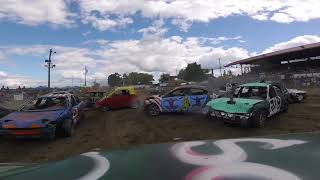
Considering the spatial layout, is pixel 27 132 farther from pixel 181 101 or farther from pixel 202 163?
pixel 202 163

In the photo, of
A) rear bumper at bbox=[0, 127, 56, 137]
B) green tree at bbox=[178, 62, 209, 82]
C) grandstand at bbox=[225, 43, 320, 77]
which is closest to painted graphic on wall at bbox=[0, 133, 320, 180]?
rear bumper at bbox=[0, 127, 56, 137]

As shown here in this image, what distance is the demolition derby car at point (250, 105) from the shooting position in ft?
41.5

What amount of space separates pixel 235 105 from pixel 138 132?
349 cm

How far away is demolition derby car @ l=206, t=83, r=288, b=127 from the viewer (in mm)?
12664

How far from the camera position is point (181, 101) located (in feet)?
55.2

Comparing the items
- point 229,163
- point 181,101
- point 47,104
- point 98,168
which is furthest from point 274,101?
point 98,168

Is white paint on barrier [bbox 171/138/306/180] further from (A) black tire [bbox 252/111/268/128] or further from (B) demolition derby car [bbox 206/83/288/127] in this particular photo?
(A) black tire [bbox 252/111/268/128]

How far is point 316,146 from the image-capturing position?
297 centimetres

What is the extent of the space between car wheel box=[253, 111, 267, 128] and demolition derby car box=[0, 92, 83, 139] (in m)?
6.09

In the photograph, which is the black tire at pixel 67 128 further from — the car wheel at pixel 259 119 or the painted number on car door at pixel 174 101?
the car wheel at pixel 259 119

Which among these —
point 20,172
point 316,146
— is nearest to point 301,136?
point 316,146

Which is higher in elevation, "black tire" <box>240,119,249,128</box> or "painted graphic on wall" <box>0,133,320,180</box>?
"painted graphic on wall" <box>0,133,320,180</box>

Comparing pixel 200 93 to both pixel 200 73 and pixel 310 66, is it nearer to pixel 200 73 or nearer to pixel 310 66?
pixel 310 66

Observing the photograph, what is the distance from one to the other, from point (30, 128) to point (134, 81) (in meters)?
115
